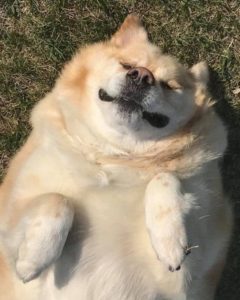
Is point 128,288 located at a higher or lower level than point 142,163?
lower

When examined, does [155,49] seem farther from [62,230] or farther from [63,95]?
[62,230]

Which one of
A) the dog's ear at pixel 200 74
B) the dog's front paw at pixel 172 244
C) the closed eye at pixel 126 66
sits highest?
the dog's ear at pixel 200 74

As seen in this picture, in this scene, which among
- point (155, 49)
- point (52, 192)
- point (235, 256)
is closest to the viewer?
point (52, 192)

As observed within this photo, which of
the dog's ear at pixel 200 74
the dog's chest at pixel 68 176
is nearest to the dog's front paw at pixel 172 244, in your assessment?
the dog's chest at pixel 68 176

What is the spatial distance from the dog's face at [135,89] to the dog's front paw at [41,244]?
2.77 feet

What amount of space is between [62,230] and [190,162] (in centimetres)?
107

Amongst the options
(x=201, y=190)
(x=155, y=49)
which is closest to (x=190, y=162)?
(x=201, y=190)

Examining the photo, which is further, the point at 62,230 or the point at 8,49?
the point at 8,49

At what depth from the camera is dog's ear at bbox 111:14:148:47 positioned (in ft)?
14.3

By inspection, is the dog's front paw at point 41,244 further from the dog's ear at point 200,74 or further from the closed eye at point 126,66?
the dog's ear at point 200,74

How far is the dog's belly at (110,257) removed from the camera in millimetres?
3891

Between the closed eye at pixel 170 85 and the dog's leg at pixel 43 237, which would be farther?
the closed eye at pixel 170 85

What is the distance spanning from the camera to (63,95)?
4.16 metres

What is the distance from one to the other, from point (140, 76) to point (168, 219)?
40.8 inches
